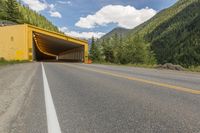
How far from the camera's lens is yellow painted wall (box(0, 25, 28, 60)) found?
38.4 m

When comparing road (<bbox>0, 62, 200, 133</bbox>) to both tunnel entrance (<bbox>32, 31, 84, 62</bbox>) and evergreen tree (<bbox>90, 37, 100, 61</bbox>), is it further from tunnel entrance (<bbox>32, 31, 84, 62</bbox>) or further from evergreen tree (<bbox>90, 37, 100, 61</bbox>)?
evergreen tree (<bbox>90, 37, 100, 61</bbox>)

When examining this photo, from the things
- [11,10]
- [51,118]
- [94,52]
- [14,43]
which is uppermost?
[11,10]

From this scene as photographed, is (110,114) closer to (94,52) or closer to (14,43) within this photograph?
(14,43)

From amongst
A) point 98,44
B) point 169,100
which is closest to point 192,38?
point 98,44

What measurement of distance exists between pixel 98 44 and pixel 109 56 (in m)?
7.59

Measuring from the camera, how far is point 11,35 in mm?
38875

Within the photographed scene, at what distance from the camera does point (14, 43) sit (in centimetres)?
3862

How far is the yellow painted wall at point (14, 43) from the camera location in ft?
126

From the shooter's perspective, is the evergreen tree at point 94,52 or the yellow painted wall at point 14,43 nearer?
the yellow painted wall at point 14,43

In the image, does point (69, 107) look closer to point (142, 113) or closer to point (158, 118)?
point (142, 113)

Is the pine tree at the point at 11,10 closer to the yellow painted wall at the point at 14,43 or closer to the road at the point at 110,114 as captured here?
the yellow painted wall at the point at 14,43

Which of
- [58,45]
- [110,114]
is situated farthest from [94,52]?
[110,114]

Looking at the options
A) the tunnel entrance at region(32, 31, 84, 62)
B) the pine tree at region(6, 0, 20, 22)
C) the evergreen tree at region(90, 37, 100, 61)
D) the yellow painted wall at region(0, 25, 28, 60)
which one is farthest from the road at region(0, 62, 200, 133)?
the pine tree at region(6, 0, 20, 22)

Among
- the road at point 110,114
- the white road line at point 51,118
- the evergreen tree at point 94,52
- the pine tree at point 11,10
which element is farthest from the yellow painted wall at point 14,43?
the evergreen tree at point 94,52
